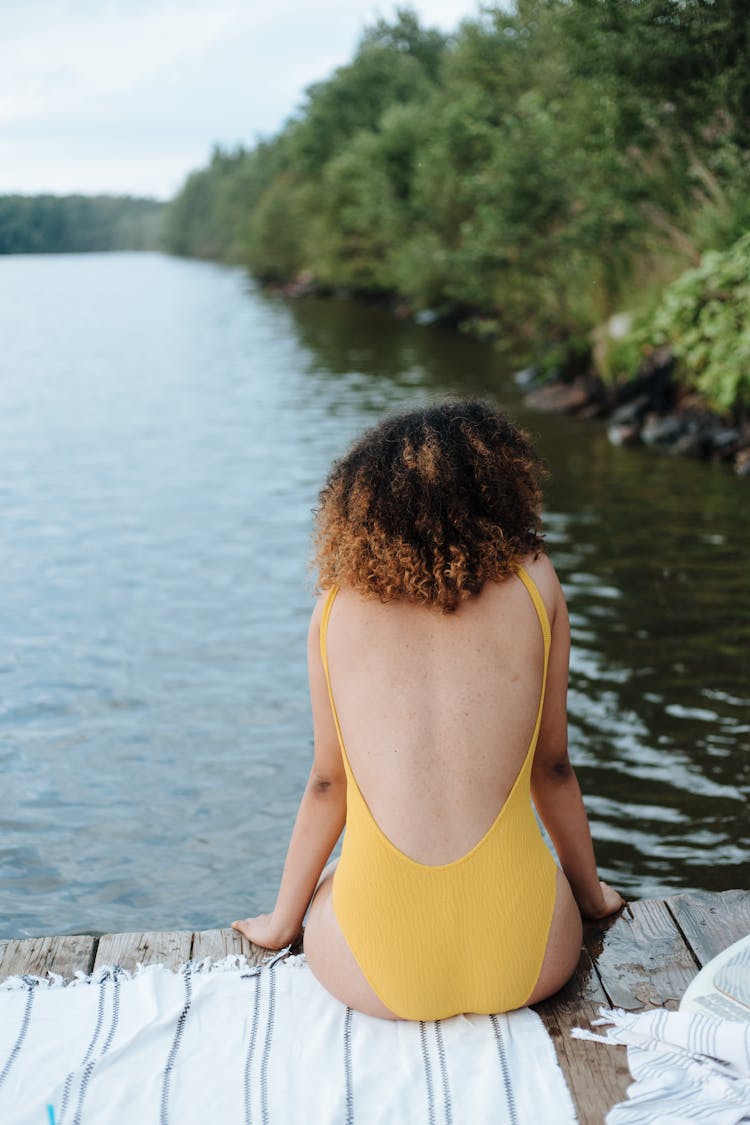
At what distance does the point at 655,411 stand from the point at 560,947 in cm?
1062

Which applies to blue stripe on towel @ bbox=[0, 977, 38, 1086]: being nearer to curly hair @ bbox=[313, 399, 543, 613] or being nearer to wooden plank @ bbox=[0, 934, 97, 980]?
wooden plank @ bbox=[0, 934, 97, 980]

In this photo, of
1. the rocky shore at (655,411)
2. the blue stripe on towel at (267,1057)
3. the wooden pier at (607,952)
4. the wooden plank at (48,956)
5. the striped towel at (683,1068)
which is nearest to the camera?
the striped towel at (683,1068)

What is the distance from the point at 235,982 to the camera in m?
2.74

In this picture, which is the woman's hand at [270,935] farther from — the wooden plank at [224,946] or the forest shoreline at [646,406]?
the forest shoreline at [646,406]

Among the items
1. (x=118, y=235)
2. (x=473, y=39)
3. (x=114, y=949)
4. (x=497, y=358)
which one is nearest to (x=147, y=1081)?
(x=114, y=949)

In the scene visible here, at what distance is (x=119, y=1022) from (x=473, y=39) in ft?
86.8

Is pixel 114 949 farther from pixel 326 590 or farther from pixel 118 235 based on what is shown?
pixel 118 235

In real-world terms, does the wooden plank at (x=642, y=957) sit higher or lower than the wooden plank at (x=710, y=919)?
higher

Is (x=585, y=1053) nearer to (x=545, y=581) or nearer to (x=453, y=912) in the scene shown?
(x=453, y=912)

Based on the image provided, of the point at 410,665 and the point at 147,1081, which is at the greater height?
the point at 410,665

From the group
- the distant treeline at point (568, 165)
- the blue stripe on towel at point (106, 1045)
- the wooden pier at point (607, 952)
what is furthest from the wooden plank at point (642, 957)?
the distant treeline at point (568, 165)

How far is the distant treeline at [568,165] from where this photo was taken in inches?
482

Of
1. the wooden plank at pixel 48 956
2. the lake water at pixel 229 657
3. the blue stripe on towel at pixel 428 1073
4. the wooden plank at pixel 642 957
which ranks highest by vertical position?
the blue stripe on towel at pixel 428 1073

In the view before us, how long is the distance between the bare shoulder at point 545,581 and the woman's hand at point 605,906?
0.86 metres
